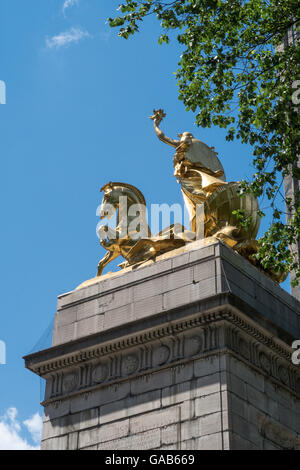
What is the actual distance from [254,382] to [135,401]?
278 centimetres

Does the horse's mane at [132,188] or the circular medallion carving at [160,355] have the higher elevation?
the horse's mane at [132,188]

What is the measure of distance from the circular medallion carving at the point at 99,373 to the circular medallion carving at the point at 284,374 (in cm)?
422

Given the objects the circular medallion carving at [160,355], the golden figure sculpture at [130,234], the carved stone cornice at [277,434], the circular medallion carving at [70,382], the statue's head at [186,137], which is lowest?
the carved stone cornice at [277,434]

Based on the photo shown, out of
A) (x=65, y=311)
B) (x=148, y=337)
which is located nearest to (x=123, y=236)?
(x=65, y=311)

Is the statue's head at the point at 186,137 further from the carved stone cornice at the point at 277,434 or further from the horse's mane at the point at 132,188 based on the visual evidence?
the carved stone cornice at the point at 277,434

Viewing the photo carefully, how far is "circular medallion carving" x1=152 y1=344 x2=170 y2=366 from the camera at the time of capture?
19844 millimetres

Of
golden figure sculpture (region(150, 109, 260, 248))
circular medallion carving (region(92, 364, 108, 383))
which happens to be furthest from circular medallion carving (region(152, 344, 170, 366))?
golden figure sculpture (region(150, 109, 260, 248))

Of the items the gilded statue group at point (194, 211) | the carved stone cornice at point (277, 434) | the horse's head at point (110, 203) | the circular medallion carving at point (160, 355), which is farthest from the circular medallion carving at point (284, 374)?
the horse's head at point (110, 203)

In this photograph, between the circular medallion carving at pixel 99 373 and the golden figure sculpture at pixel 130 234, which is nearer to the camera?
the circular medallion carving at pixel 99 373

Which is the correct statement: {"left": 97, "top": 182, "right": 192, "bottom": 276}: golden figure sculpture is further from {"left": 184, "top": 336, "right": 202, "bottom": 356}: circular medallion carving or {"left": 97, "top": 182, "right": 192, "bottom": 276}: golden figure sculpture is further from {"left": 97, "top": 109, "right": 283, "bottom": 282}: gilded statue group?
{"left": 184, "top": 336, "right": 202, "bottom": 356}: circular medallion carving

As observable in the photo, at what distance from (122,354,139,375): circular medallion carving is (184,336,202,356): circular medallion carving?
4.48 ft

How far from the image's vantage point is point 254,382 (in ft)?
64.2

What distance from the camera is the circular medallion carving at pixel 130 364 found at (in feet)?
66.3

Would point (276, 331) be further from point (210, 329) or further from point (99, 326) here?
point (99, 326)
